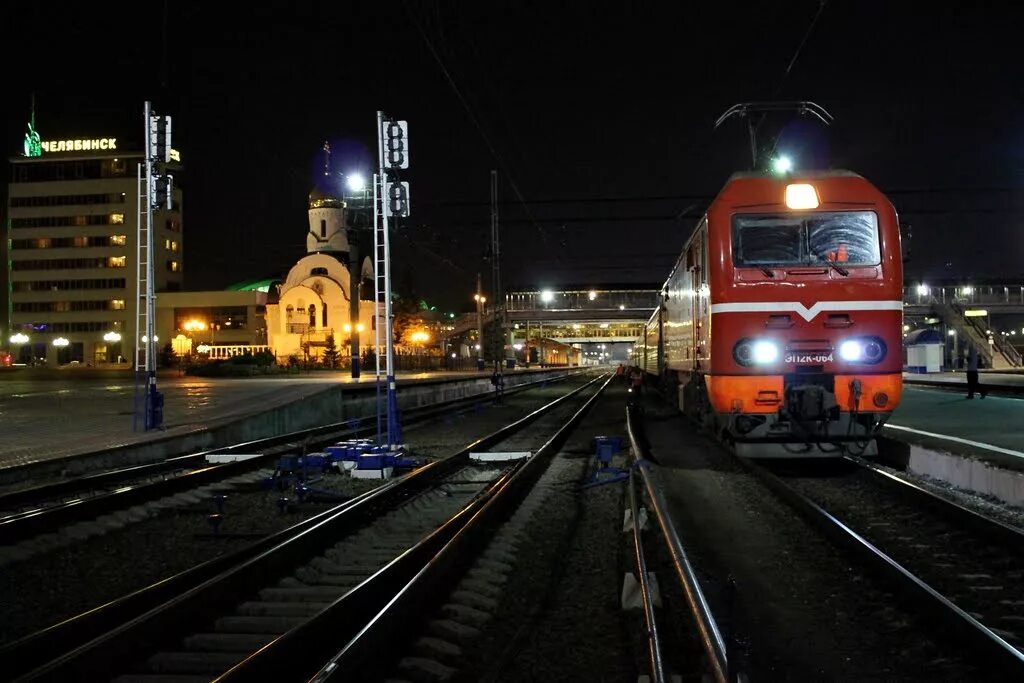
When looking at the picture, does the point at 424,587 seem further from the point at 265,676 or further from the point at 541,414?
the point at 541,414

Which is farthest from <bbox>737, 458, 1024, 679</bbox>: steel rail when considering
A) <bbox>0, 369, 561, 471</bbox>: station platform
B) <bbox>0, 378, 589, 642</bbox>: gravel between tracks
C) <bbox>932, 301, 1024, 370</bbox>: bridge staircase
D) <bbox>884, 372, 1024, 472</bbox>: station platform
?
<bbox>932, 301, 1024, 370</bbox>: bridge staircase

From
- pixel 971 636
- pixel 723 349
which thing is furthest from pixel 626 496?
pixel 971 636

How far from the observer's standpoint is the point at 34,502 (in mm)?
10648

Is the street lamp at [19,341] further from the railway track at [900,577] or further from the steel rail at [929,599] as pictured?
the steel rail at [929,599]

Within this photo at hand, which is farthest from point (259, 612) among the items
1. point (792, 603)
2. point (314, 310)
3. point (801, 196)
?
point (314, 310)

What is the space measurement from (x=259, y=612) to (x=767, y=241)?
8337 mm

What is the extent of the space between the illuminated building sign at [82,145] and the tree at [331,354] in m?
44.4

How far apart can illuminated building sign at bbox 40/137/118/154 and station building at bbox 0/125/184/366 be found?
68 centimetres

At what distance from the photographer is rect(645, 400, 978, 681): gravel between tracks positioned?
4746 millimetres

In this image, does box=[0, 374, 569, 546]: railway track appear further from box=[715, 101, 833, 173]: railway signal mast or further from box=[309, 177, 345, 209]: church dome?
box=[309, 177, 345, 209]: church dome

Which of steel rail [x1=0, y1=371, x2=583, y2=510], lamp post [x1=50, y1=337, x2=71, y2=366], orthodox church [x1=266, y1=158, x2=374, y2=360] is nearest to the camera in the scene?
steel rail [x1=0, y1=371, x2=583, y2=510]

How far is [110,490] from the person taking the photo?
11781 mm

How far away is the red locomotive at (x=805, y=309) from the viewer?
11.2 metres

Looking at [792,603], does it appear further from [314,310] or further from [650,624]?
[314,310]
